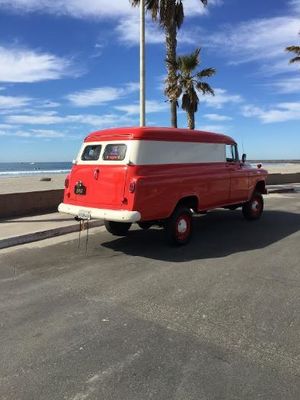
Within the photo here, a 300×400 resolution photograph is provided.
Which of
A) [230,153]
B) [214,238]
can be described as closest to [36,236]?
[214,238]

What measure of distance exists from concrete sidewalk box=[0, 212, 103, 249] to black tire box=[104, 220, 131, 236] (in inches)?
42.7

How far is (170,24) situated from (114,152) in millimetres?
14079

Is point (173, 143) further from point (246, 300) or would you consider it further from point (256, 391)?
point (256, 391)

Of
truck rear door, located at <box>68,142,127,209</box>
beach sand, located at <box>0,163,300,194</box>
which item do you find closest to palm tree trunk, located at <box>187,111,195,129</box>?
beach sand, located at <box>0,163,300,194</box>

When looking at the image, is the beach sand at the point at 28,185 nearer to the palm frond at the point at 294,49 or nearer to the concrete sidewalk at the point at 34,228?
the concrete sidewalk at the point at 34,228

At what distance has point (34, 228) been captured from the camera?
34.5ft

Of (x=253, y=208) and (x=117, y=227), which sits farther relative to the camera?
(x=253, y=208)

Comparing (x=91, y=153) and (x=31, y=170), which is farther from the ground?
(x=91, y=153)

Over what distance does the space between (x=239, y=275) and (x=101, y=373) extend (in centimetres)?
350

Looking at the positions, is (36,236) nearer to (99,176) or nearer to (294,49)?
(99,176)

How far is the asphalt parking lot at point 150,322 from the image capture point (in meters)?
3.83

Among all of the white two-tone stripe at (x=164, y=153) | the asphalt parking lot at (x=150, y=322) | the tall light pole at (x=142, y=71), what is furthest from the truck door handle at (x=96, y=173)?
the tall light pole at (x=142, y=71)

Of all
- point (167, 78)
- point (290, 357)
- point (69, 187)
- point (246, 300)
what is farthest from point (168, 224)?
point (167, 78)

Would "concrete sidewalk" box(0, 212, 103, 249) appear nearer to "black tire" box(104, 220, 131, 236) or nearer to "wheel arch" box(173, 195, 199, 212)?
"black tire" box(104, 220, 131, 236)
